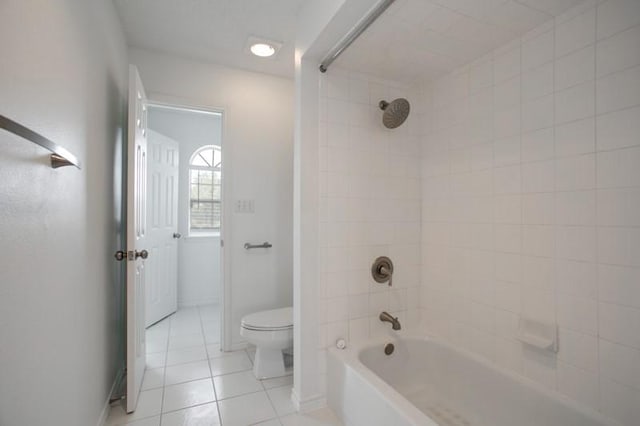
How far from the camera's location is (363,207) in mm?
1962

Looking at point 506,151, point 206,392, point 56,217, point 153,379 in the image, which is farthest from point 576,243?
point 153,379

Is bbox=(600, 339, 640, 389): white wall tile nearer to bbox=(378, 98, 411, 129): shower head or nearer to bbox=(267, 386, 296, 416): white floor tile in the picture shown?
bbox=(378, 98, 411, 129): shower head

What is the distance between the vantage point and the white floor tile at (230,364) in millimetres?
2193

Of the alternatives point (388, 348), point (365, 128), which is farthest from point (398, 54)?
point (388, 348)

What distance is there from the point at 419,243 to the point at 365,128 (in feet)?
2.99

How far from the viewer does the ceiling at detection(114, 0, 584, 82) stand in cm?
140

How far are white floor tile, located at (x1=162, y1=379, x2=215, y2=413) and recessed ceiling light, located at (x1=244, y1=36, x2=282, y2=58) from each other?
7.94 ft

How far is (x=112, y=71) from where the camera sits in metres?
1.79

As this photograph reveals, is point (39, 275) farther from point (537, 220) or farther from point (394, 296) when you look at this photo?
point (537, 220)

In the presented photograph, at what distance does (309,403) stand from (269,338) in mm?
479

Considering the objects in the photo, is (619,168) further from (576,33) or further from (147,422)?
(147,422)

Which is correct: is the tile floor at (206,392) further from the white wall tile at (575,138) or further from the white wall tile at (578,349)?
the white wall tile at (575,138)

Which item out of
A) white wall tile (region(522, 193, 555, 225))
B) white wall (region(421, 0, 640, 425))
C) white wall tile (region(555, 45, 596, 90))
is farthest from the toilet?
white wall tile (region(555, 45, 596, 90))

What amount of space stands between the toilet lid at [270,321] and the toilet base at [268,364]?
0.21 m
